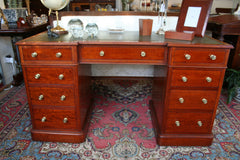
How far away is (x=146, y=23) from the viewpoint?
174cm

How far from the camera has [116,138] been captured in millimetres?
1808

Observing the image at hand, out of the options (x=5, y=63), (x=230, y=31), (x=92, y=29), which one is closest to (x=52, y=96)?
(x=92, y=29)

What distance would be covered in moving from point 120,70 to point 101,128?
0.98 m

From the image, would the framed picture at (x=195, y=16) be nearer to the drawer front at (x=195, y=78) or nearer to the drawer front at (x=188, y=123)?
the drawer front at (x=195, y=78)

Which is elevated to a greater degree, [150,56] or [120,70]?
[150,56]

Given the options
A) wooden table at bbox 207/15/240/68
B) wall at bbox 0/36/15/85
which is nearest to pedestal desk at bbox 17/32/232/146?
wooden table at bbox 207/15/240/68

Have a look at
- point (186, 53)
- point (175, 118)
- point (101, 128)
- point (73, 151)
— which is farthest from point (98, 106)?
point (186, 53)

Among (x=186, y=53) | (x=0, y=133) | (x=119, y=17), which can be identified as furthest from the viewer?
(x=119, y=17)

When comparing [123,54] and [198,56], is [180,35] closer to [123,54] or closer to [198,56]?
[198,56]

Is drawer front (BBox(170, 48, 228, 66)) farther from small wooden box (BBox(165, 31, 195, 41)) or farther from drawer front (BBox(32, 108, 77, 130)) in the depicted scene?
drawer front (BBox(32, 108, 77, 130))

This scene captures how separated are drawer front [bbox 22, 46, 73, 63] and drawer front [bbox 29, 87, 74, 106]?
0.84 feet

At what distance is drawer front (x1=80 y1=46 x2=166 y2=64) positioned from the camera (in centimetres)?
151

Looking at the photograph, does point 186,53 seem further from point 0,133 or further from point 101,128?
point 0,133

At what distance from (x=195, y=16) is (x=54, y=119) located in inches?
60.6
